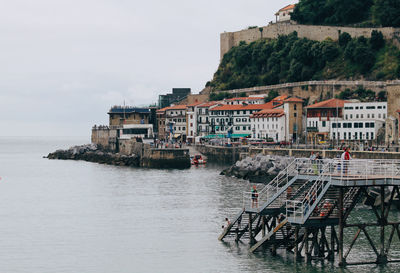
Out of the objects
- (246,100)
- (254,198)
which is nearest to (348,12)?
(246,100)

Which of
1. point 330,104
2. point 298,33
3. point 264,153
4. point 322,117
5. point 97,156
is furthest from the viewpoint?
point 298,33

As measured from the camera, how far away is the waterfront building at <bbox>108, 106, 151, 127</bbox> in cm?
14650

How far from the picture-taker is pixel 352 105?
4491 inches

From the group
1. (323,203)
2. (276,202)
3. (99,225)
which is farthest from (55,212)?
(323,203)

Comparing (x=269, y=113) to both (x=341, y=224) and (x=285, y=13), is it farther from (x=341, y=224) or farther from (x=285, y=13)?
(x=341, y=224)

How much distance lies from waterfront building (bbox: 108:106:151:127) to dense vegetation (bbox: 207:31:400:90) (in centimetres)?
2059

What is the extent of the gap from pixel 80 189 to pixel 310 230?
4874 cm

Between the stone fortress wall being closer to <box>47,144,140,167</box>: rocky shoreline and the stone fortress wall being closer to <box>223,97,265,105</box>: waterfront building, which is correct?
<box>223,97,265,105</box>: waterfront building

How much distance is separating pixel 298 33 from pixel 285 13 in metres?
18.7

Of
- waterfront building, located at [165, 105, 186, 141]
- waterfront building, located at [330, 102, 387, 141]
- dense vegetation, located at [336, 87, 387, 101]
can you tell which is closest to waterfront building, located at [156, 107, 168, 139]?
waterfront building, located at [165, 105, 186, 141]

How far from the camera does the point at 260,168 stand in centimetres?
8631

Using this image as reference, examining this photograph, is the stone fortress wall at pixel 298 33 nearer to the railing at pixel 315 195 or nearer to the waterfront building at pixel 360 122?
the waterfront building at pixel 360 122

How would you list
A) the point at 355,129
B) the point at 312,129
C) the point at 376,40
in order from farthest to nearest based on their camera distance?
the point at 376,40 → the point at 312,129 → the point at 355,129

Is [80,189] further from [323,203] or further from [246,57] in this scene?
[246,57]
